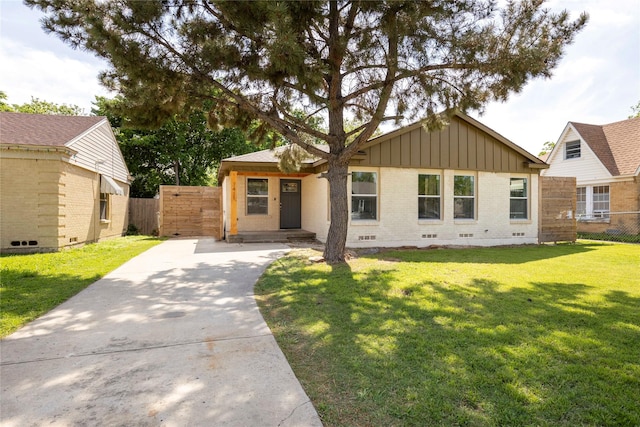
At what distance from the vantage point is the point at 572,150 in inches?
683

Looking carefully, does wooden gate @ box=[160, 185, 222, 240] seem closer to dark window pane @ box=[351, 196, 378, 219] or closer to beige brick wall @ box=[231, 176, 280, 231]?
beige brick wall @ box=[231, 176, 280, 231]

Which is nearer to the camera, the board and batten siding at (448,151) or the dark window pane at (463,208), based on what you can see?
the board and batten siding at (448,151)

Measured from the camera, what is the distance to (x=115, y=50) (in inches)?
228

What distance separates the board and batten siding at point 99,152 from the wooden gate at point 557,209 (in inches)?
623

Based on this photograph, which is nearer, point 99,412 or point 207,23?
point 99,412

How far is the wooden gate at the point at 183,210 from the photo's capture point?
14672mm

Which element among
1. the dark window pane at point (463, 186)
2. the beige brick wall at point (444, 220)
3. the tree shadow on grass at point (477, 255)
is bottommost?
the tree shadow on grass at point (477, 255)

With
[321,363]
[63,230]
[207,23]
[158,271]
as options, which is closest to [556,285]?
[321,363]

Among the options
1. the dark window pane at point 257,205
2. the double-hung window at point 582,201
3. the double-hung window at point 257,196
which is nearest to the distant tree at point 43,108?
the double-hung window at point 257,196

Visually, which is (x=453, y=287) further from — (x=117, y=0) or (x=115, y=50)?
(x=117, y=0)

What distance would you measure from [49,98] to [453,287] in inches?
1380

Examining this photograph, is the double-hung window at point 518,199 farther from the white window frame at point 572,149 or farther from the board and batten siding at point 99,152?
the board and batten siding at point 99,152

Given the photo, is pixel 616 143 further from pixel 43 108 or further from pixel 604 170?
pixel 43 108

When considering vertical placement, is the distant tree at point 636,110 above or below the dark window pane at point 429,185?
above
